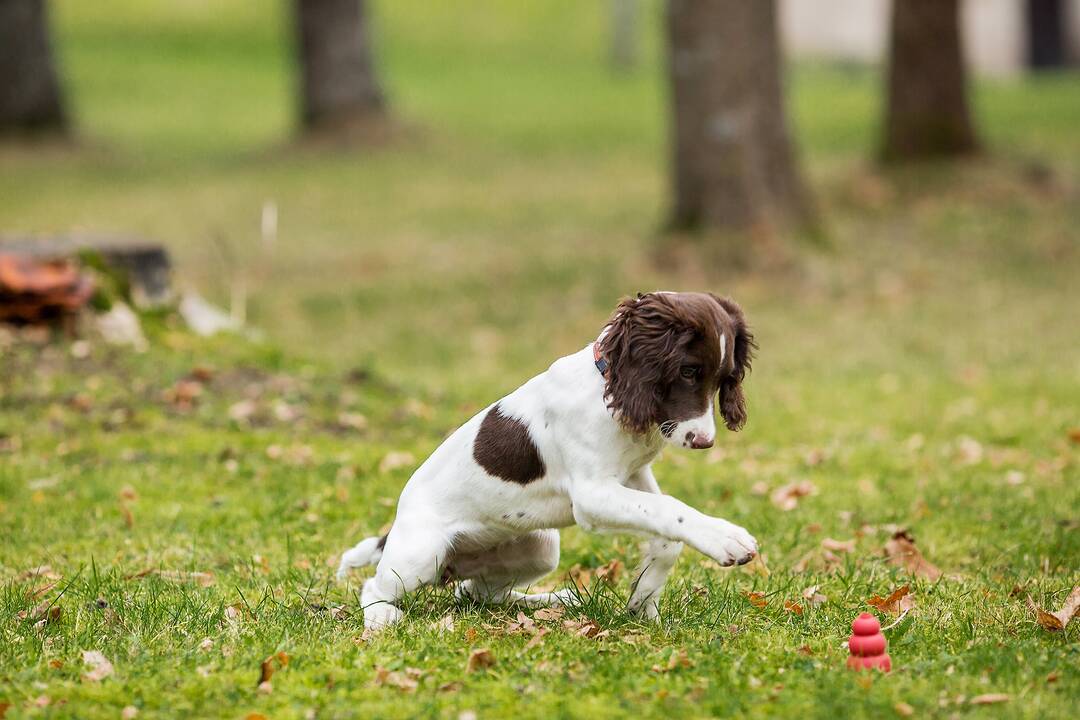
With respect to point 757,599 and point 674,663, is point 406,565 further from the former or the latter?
point 757,599

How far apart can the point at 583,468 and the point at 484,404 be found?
15.6 feet

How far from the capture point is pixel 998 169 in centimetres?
1722

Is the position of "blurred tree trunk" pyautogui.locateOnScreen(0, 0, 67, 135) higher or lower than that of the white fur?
higher

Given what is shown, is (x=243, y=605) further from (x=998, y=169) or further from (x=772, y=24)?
(x=998, y=169)

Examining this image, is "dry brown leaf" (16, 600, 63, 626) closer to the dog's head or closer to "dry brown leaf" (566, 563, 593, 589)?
"dry brown leaf" (566, 563, 593, 589)

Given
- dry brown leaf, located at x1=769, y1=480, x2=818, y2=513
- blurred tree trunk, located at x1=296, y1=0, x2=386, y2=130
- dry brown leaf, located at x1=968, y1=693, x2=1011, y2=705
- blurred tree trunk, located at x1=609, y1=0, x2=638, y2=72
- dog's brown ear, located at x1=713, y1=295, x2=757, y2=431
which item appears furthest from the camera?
blurred tree trunk, located at x1=609, y1=0, x2=638, y2=72

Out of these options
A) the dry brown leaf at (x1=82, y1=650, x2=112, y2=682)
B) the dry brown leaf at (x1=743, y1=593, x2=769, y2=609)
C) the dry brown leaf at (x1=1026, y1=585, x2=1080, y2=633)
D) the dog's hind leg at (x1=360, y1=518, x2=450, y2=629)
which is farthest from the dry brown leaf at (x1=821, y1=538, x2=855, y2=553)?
the dry brown leaf at (x1=82, y1=650, x2=112, y2=682)

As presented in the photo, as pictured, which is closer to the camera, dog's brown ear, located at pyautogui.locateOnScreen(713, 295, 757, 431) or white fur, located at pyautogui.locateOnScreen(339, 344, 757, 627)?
white fur, located at pyautogui.locateOnScreen(339, 344, 757, 627)

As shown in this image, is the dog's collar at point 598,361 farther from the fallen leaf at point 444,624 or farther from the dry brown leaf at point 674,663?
the fallen leaf at point 444,624

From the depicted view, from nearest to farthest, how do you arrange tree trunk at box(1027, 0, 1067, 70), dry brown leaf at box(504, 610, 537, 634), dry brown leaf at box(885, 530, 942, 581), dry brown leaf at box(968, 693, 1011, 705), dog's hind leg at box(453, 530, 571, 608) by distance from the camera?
1. dry brown leaf at box(968, 693, 1011, 705)
2. dry brown leaf at box(504, 610, 537, 634)
3. dog's hind leg at box(453, 530, 571, 608)
4. dry brown leaf at box(885, 530, 942, 581)
5. tree trunk at box(1027, 0, 1067, 70)

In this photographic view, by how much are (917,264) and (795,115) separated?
13.8 m

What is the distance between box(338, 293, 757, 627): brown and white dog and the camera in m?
4.44

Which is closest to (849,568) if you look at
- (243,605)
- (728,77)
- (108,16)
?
(243,605)

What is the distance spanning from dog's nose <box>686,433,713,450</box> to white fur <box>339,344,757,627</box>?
0.7 inches
